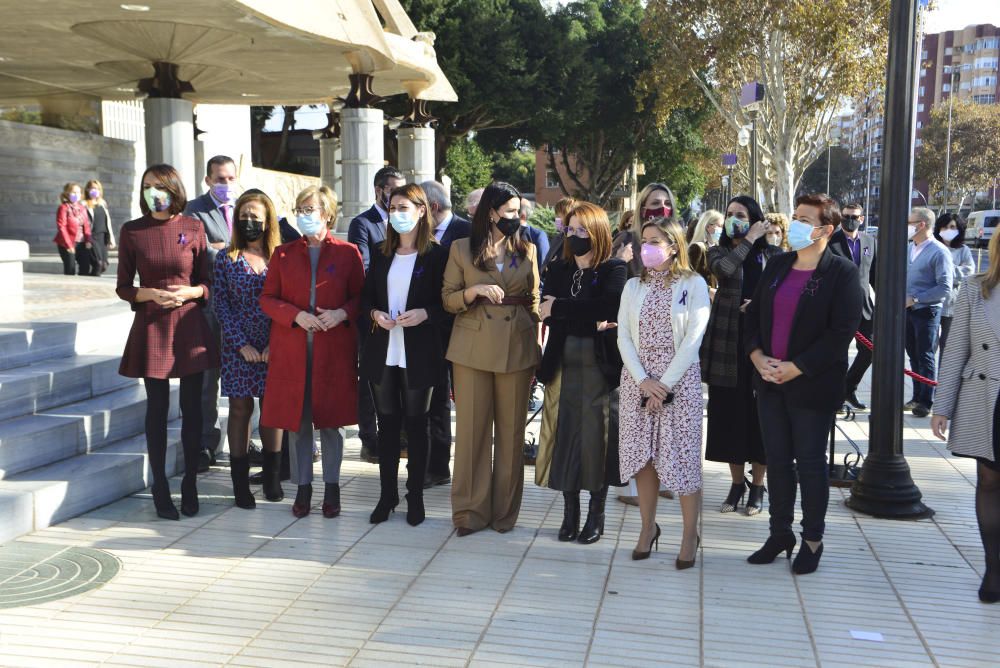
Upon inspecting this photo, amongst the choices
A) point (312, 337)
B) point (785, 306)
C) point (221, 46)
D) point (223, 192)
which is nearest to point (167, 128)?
point (221, 46)

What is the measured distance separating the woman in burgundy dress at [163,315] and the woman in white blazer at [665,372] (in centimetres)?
260

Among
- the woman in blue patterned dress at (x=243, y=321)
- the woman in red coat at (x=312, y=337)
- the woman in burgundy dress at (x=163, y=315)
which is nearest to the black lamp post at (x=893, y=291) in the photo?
the woman in red coat at (x=312, y=337)

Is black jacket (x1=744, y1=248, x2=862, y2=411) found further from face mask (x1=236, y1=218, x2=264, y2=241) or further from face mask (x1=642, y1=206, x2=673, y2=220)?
face mask (x1=236, y1=218, x2=264, y2=241)

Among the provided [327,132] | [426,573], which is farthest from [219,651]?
[327,132]

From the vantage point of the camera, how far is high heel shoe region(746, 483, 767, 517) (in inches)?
252

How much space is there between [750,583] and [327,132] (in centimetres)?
1544

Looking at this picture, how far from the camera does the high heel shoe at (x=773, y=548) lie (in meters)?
5.39

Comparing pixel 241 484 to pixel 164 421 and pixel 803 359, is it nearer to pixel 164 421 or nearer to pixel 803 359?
pixel 164 421

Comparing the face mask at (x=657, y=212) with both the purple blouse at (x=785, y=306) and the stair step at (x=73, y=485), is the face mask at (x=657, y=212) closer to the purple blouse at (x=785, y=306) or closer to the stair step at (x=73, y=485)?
the purple blouse at (x=785, y=306)

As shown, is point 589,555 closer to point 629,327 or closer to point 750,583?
point 750,583

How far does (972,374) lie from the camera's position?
498 centimetres

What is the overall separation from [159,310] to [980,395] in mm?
4589

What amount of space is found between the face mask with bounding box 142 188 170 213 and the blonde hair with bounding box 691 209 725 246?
3.54m

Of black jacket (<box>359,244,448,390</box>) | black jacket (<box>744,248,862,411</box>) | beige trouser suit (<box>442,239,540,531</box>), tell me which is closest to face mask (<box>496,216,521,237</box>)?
beige trouser suit (<box>442,239,540,531</box>)
